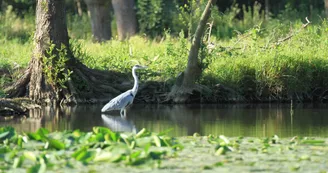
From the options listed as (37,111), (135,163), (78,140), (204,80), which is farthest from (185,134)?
(204,80)

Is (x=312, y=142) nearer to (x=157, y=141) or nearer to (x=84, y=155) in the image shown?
(x=157, y=141)

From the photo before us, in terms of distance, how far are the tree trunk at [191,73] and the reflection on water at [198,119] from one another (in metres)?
0.41

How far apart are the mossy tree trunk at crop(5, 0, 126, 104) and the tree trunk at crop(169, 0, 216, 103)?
168 centimetres

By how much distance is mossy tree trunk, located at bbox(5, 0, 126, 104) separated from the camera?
17.3m

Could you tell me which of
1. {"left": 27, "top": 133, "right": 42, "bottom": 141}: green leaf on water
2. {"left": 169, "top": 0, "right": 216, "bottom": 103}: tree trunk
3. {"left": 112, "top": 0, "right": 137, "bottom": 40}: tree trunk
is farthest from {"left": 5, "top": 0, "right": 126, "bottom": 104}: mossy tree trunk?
{"left": 112, "top": 0, "right": 137, "bottom": 40}: tree trunk

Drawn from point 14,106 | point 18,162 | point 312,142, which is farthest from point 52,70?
point 18,162

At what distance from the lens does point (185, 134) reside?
1207 cm

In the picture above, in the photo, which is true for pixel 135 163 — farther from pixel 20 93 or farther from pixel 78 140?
pixel 20 93

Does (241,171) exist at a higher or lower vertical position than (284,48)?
lower

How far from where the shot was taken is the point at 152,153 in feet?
30.2

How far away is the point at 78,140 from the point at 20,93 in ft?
24.9

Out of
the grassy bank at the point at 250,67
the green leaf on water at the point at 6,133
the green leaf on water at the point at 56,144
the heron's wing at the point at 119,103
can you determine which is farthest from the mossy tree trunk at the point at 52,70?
the green leaf on water at the point at 56,144

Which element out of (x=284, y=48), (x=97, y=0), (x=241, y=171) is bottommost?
(x=241, y=171)

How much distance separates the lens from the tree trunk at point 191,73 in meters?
16.9
